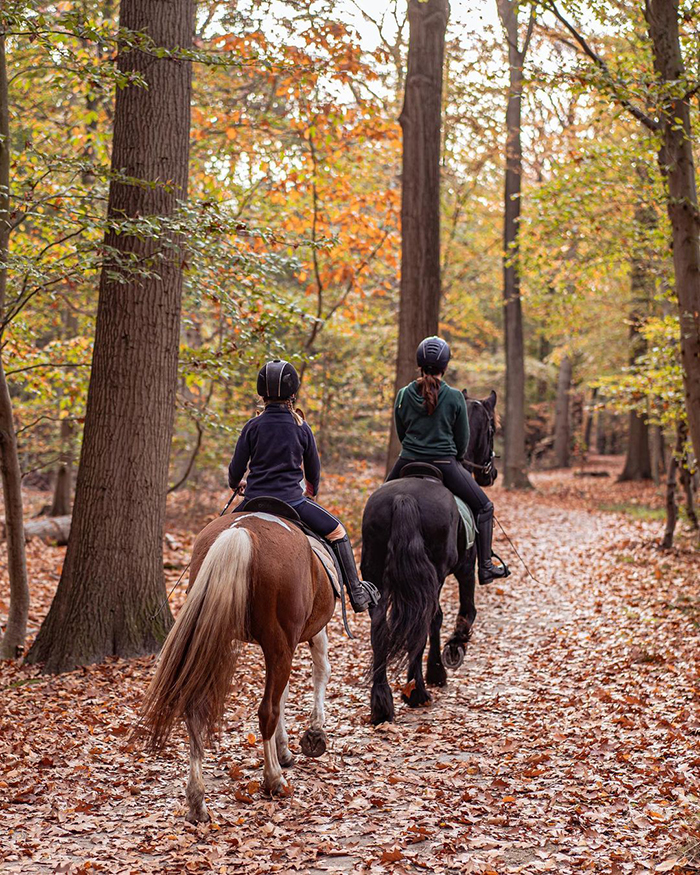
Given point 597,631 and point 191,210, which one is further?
point 597,631

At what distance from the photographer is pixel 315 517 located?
5.70 meters

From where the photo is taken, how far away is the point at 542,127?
25.8 meters

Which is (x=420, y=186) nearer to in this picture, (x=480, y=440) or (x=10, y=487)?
(x=480, y=440)

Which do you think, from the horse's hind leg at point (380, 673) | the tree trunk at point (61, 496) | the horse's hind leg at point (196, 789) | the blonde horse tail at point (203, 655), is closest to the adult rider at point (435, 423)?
the horse's hind leg at point (380, 673)

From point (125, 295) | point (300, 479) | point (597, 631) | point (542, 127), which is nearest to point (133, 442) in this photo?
point (125, 295)

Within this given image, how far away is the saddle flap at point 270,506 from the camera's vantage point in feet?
Answer: 18.1

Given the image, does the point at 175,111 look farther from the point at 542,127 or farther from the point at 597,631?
the point at 542,127

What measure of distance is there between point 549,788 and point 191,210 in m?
5.57

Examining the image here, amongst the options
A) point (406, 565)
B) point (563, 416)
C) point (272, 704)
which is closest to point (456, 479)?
point (406, 565)

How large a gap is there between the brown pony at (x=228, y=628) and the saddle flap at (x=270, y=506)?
0.37ft

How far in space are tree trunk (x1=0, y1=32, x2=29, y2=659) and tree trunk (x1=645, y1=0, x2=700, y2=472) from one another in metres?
6.66

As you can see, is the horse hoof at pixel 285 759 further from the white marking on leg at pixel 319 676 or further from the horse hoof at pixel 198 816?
the horse hoof at pixel 198 816

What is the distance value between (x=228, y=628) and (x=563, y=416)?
102 feet

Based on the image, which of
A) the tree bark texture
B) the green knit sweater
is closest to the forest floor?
the green knit sweater
